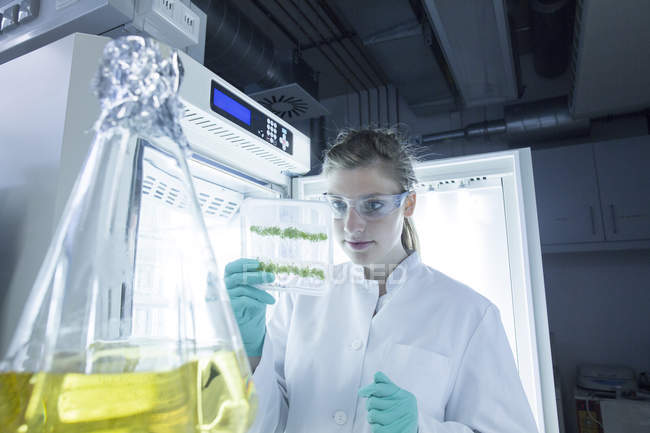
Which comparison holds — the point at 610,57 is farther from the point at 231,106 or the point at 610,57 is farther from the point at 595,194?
the point at 231,106

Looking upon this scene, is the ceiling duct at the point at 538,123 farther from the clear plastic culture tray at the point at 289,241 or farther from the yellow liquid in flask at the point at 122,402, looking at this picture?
the yellow liquid in flask at the point at 122,402

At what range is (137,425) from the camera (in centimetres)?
24

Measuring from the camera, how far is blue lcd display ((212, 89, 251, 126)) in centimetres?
98

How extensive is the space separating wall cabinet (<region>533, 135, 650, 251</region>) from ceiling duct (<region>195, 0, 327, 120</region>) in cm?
200

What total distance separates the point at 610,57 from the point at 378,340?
246cm

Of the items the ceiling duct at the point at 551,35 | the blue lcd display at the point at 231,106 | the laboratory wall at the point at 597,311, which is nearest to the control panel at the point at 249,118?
the blue lcd display at the point at 231,106

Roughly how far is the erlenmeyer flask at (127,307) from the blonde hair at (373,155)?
873 millimetres

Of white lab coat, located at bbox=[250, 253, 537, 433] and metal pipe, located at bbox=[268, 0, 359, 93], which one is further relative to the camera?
metal pipe, located at bbox=[268, 0, 359, 93]

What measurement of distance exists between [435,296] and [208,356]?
97cm

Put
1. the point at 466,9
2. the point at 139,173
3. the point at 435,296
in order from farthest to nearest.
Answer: the point at 466,9 → the point at 435,296 → the point at 139,173

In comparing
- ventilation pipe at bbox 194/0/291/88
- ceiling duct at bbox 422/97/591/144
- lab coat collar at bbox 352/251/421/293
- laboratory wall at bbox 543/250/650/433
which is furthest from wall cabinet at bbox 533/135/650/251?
lab coat collar at bbox 352/251/421/293

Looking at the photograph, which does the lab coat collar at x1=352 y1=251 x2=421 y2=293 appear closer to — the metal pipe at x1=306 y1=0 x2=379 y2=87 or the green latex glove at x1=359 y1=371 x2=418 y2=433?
the green latex glove at x1=359 y1=371 x2=418 y2=433

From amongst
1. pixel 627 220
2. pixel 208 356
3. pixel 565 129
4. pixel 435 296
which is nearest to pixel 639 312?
pixel 627 220

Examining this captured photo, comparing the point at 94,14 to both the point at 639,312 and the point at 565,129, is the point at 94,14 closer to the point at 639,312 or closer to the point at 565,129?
the point at 565,129
